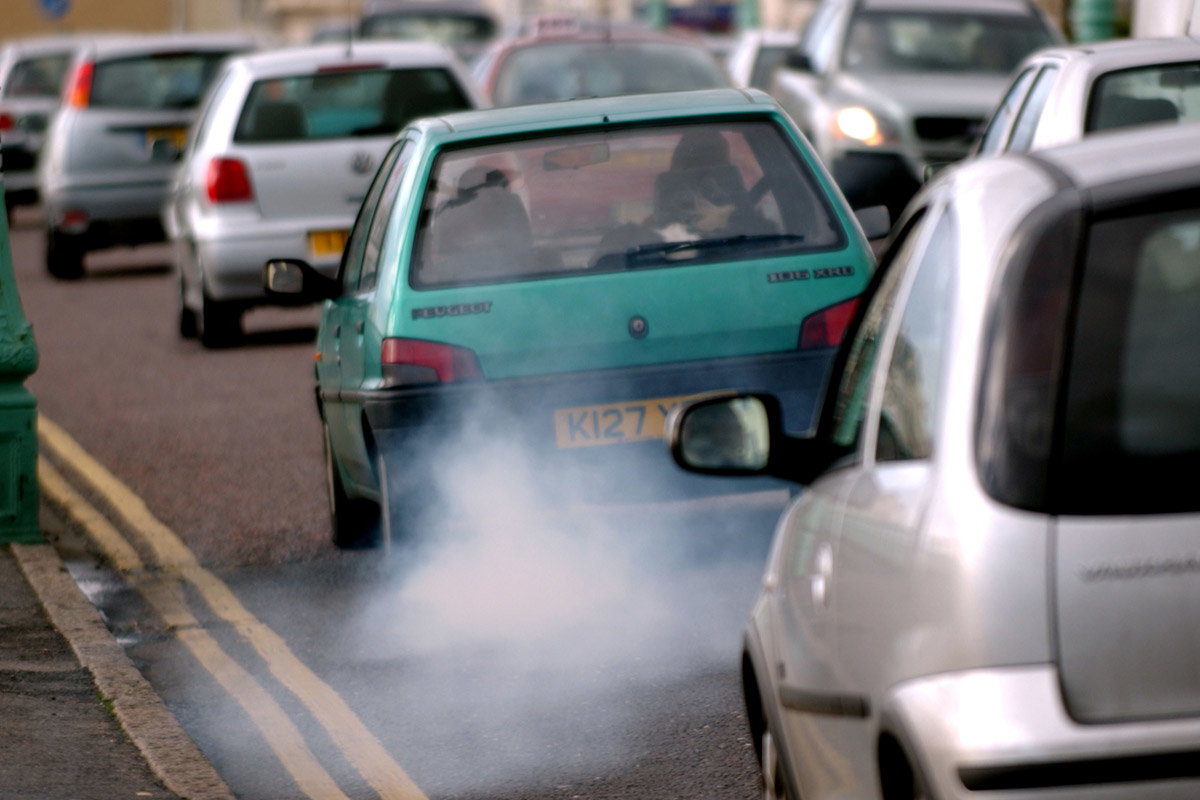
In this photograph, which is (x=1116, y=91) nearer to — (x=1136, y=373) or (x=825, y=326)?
(x=825, y=326)

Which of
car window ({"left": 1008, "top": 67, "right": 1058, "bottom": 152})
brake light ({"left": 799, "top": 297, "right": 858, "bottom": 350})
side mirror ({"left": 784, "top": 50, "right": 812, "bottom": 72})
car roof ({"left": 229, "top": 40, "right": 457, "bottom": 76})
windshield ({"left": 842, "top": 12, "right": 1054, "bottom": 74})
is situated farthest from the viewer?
windshield ({"left": 842, "top": 12, "right": 1054, "bottom": 74})

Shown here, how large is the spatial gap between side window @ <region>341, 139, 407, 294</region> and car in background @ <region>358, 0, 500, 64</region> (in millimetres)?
20321

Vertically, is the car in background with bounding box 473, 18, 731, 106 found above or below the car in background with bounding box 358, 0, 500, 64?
above

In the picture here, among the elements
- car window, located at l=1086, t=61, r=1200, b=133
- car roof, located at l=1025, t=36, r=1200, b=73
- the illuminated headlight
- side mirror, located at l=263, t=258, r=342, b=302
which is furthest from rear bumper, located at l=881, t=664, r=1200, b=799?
the illuminated headlight

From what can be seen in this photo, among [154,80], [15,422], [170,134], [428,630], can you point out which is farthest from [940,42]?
[428,630]

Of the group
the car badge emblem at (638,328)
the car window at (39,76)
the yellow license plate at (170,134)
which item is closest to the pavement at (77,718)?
the car badge emblem at (638,328)

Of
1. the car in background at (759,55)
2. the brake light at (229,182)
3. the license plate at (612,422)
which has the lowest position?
the car in background at (759,55)

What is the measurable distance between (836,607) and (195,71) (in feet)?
53.8

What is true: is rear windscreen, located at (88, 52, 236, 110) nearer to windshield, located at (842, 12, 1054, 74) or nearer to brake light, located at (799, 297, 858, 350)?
windshield, located at (842, 12, 1054, 74)

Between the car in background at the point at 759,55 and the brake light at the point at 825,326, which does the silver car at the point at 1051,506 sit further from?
the car in background at the point at 759,55

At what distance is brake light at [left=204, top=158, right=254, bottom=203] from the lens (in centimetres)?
1411

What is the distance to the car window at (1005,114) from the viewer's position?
9594mm

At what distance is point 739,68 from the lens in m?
21.8

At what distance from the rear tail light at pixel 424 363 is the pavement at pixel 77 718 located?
3.98 feet
